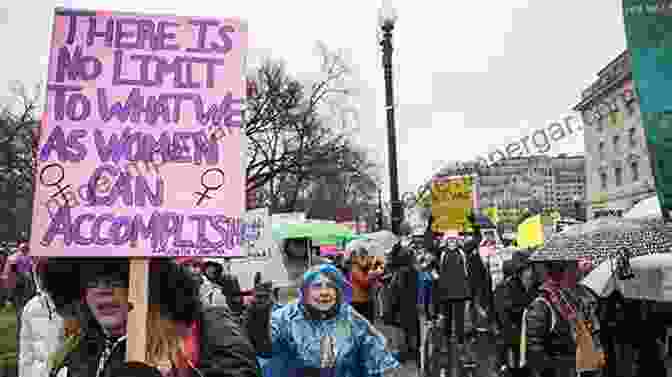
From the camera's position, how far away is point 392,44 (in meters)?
9.27

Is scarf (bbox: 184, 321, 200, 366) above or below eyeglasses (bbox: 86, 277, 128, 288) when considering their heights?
below

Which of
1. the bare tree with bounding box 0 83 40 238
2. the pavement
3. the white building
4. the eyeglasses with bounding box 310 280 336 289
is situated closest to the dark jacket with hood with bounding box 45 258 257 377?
the eyeglasses with bounding box 310 280 336 289

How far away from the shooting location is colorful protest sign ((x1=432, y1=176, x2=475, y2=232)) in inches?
341

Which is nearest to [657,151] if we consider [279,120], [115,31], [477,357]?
[115,31]

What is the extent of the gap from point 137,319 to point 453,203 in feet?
23.9

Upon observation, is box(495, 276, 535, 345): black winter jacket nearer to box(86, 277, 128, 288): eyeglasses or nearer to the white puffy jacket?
the white puffy jacket

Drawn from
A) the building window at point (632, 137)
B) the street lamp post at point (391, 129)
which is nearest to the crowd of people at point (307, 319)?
the street lamp post at point (391, 129)

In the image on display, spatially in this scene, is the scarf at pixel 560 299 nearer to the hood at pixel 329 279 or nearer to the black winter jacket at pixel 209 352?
the hood at pixel 329 279

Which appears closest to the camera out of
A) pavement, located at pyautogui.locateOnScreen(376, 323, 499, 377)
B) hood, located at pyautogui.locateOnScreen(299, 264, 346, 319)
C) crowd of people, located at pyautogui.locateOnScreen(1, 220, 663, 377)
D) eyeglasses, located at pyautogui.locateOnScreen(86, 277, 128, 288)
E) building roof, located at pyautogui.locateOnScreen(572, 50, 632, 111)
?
crowd of people, located at pyautogui.locateOnScreen(1, 220, 663, 377)

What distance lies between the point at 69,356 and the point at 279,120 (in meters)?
29.0

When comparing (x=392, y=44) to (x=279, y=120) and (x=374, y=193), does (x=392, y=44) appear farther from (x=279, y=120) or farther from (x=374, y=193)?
(x=374, y=193)

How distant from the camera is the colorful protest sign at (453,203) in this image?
8664 millimetres

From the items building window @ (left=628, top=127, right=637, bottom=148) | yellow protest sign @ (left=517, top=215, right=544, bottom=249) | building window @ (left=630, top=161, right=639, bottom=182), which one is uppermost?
building window @ (left=628, top=127, right=637, bottom=148)

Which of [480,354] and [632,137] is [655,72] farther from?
[632,137]
